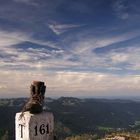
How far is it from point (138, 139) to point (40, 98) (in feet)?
98.3

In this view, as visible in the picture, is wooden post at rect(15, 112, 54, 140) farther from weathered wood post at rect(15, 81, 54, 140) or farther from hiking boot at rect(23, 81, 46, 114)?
hiking boot at rect(23, 81, 46, 114)

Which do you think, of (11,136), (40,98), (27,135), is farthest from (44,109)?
(11,136)

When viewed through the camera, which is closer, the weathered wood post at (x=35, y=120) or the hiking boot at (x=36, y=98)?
the weathered wood post at (x=35, y=120)

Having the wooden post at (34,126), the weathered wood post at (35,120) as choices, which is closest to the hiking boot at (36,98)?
the weathered wood post at (35,120)

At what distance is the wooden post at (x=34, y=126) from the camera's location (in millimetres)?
6125

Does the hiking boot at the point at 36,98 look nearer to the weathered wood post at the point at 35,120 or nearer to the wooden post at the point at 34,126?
the weathered wood post at the point at 35,120

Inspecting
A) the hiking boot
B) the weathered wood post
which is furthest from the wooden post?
the hiking boot

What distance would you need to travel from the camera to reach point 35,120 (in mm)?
6219

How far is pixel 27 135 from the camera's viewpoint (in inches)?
240

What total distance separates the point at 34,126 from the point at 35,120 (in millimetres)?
132

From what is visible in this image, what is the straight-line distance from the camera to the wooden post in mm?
6125

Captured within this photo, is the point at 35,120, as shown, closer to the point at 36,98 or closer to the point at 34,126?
the point at 34,126

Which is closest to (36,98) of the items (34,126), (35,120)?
(35,120)

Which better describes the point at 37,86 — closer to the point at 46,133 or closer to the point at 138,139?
the point at 46,133
